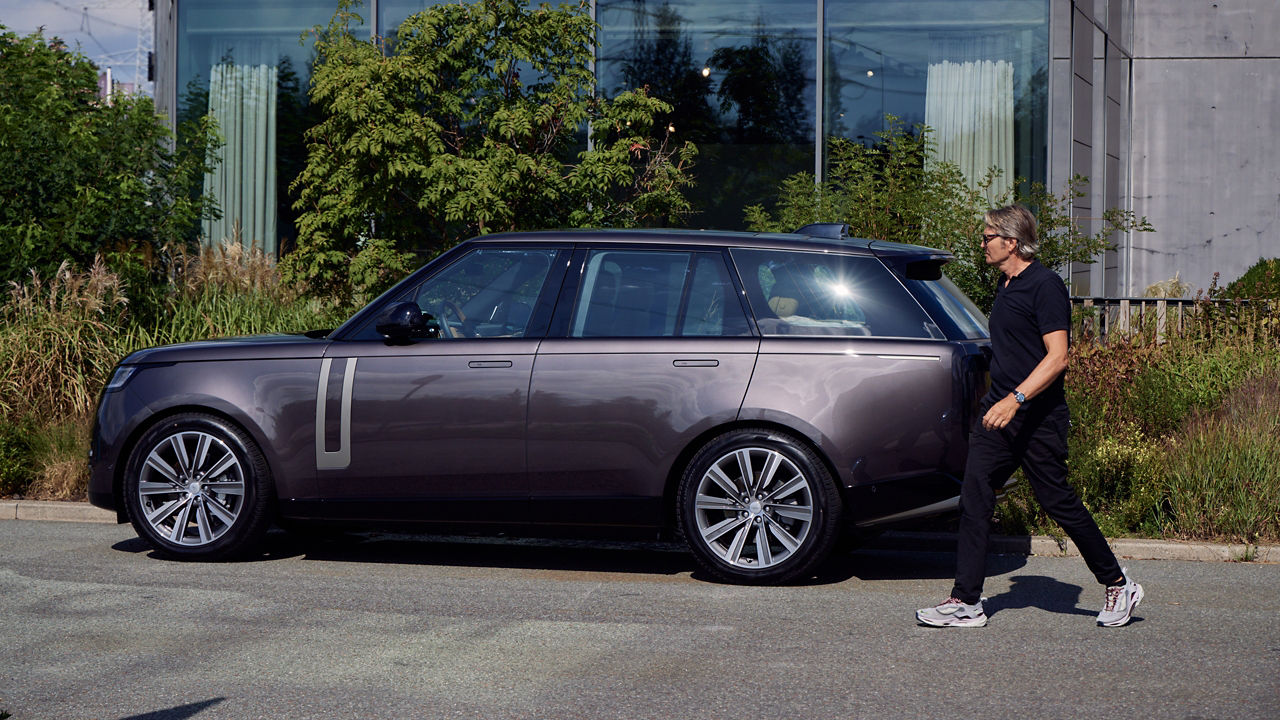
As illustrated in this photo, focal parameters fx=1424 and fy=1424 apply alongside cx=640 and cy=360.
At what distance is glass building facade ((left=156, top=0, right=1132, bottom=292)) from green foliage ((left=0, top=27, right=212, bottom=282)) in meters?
2.54

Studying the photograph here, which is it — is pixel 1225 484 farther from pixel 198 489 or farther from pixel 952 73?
pixel 952 73

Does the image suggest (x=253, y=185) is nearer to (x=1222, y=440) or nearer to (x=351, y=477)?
(x=351, y=477)

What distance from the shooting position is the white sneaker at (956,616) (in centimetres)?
627

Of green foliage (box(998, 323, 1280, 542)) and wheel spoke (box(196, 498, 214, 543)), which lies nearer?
wheel spoke (box(196, 498, 214, 543))

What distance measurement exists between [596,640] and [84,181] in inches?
369

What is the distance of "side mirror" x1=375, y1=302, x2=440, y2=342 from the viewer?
735 cm

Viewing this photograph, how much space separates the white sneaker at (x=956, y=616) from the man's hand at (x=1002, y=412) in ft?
2.71

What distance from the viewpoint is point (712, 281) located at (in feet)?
24.1

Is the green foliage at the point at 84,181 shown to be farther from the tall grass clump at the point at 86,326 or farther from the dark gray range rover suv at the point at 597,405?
the dark gray range rover suv at the point at 597,405

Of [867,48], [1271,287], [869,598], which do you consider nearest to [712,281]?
[869,598]

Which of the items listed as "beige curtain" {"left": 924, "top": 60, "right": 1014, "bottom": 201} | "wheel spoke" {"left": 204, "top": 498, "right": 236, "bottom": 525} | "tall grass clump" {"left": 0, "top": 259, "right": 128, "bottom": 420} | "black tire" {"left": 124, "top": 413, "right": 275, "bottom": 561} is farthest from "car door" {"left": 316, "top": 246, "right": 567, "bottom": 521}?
"beige curtain" {"left": 924, "top": 60, "right": 1014, "bottom": 201}

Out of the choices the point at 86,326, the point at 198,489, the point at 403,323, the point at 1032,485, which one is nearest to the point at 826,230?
the point at 1032,485

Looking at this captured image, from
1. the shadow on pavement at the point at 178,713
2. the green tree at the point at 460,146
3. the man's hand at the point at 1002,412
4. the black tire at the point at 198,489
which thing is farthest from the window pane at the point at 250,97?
the shadow on pavement at the point at 178,713

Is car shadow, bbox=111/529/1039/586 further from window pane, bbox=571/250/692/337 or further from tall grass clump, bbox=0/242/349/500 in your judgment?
tall grass clump, bbox=0/242/349/500
